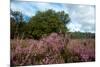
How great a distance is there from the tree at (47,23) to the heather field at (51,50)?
0.07m

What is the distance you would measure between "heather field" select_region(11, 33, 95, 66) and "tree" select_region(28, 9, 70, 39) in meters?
0.07

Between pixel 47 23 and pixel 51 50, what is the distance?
300 mm

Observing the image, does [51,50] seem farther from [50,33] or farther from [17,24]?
[17,24]

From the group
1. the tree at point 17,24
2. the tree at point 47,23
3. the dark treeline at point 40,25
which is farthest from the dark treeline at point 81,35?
the tree at point 17,24

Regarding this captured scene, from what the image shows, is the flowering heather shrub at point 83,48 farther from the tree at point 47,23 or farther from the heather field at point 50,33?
the tree at point 47,23

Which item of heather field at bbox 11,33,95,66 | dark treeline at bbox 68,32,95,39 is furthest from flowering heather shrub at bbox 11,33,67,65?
dark treeline at bbox 68,32,95,39

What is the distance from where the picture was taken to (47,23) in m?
2.04

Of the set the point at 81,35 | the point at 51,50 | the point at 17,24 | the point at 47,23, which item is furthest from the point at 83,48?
the point at 17,24

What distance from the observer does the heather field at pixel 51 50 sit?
194 centimetres
